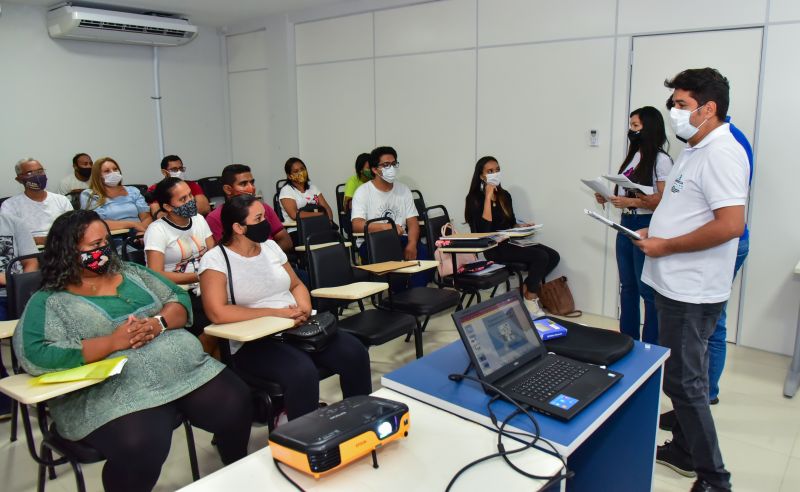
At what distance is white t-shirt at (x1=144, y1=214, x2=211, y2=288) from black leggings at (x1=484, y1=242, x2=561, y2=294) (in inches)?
89.7

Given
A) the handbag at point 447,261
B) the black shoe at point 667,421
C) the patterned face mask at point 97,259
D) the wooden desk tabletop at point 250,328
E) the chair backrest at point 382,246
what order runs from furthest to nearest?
the handbag at point 447,261 → the chair backrest at point 382,246 → the black shoe at point 667,421 → the wooden desk tabletop at point 250,328 → the patterned face mask at point 97,259

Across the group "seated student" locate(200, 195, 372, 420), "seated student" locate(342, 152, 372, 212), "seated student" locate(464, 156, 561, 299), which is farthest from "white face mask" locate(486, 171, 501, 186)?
"seated student" locate(200, 195, 372, 420)

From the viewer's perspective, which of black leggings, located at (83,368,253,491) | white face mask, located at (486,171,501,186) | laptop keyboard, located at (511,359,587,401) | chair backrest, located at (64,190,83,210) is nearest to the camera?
laptop keyboard, located at (511,359,587,401)

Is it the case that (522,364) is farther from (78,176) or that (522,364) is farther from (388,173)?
(78,176)

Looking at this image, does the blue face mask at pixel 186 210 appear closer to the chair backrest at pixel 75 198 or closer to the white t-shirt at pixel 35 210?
the white t-shirt at pixel 35 210

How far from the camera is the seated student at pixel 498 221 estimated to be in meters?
4.56

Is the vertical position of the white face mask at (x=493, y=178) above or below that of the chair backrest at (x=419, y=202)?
above

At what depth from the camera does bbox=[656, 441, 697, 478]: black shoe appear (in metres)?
2.52

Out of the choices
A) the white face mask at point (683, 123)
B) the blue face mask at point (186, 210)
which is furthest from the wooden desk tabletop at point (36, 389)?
the white face mask at point (683, 123)

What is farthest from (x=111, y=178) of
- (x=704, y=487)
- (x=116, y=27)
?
(x=704, y=487)

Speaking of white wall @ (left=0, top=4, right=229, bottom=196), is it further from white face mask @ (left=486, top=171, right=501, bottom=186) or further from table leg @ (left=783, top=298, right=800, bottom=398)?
table leg @ (left=783, top=298, right=800, bottom=398)

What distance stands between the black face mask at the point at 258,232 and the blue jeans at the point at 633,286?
205cm

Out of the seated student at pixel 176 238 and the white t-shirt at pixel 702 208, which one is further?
the seated student at pixel 176 238

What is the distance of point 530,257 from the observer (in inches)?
179
